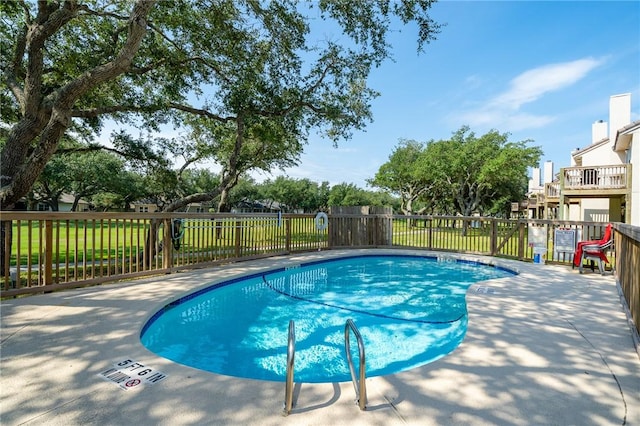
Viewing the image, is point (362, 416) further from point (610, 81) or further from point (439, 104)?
point (610, 81)

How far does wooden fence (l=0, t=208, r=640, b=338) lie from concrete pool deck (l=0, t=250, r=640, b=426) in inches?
29.4

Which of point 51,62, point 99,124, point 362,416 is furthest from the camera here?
point 99,124

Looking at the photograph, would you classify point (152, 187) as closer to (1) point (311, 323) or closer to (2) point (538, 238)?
(1) point (311, 323)

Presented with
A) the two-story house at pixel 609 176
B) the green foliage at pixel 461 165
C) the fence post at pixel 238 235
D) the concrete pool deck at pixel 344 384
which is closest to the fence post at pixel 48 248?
the concrete pool deck at pixel 344 384

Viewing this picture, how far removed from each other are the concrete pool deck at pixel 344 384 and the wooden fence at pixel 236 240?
75 centimetres

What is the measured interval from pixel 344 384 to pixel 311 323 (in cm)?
222

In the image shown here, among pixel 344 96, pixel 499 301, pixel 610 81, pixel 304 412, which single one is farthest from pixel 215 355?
pixel 610 81

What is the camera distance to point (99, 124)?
30.0 feet

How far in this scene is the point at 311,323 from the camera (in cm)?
441

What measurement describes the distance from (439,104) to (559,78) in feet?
21.8

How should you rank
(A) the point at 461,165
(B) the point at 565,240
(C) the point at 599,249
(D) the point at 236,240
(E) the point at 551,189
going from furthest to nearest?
(A) the point at 461,165, (E) the point at 551,189, (D) the point at 236,240, (B) the point at 565,240, (C) the point at 599,249

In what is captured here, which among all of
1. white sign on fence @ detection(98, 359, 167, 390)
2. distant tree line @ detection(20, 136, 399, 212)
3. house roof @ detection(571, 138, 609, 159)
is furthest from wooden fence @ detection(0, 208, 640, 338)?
house roof @ detection(571, 138, 609, 159)

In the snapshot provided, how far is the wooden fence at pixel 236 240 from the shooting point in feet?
Answer: 14.4

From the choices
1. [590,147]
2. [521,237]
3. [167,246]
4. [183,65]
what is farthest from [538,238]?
[590,147]
